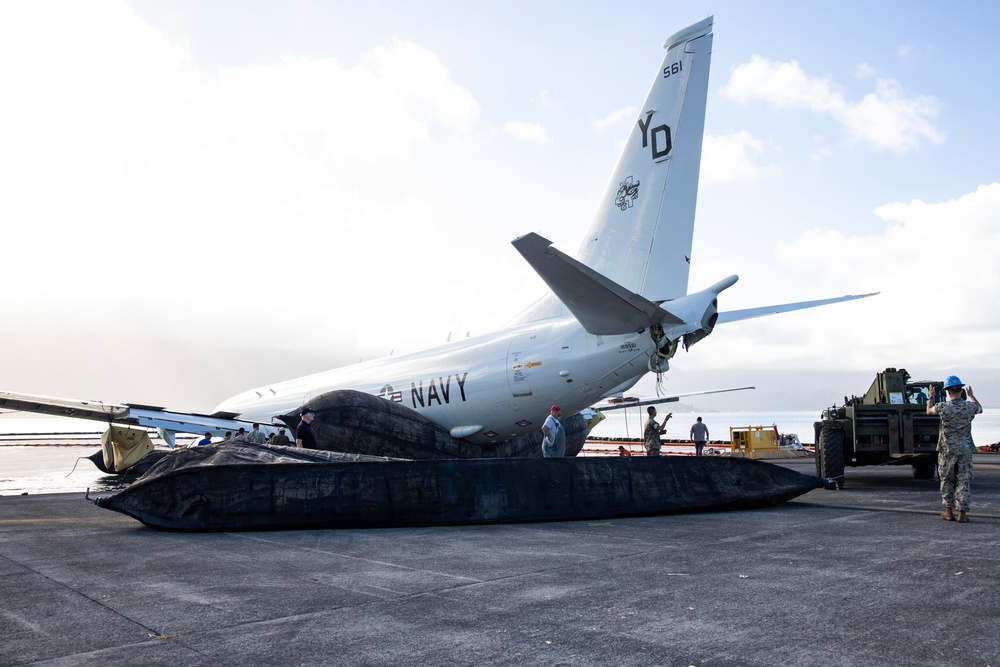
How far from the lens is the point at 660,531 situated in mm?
7883

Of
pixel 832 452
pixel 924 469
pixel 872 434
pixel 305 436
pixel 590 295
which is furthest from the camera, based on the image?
pixel 924 469

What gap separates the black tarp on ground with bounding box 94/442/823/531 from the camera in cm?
809

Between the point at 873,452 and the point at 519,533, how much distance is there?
9878 mm

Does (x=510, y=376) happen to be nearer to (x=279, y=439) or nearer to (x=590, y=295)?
(x=590, y=295)

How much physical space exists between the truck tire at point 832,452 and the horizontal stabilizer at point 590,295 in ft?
11.7

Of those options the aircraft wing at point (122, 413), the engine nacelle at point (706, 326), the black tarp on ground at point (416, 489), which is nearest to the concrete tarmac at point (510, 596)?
the black tarp on ground at point (416, 489)

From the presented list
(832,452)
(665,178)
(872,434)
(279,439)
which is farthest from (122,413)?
(872,434)

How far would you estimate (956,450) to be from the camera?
852cm

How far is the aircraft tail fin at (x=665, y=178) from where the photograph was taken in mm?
14844

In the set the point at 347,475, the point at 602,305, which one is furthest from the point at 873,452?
the point at 347,475

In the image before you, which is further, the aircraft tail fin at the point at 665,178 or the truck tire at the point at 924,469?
the truck tire at the point at 924,469

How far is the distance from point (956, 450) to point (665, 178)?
26.5 ft

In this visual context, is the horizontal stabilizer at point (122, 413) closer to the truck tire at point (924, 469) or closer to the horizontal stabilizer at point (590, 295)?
the horizontal stabilizer at point (590, 295)

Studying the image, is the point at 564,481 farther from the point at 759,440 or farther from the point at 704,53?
the point at 759,440
